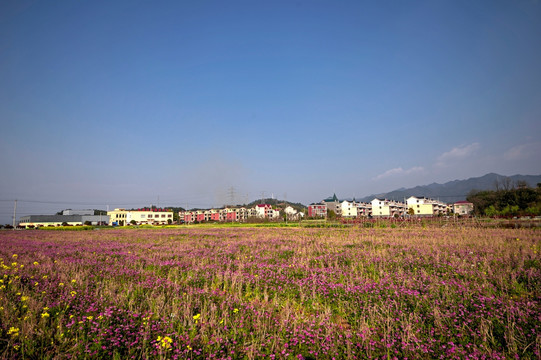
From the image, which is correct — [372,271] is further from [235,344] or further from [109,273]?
[109,273]

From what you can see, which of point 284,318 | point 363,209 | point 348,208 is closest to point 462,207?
point 363,209

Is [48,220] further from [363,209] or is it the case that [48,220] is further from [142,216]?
[363,209]

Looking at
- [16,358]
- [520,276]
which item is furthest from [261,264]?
[520,276]

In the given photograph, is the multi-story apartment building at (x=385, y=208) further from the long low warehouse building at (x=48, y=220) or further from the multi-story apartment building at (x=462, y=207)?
the long low warehouse building at (x=48, y=220)

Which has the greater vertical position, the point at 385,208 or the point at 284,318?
the point at 284,318

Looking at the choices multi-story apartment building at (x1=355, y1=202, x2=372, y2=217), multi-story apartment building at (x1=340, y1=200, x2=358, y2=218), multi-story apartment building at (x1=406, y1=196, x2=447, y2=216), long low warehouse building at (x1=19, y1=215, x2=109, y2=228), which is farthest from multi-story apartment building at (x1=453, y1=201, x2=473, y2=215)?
long low warehouse building at (x1=19, y1=215, x2=109, y2=228)

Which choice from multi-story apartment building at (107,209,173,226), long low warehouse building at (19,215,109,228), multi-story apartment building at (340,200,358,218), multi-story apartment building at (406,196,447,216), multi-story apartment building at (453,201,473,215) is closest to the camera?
long low warehouse building at (19,215,109,228)

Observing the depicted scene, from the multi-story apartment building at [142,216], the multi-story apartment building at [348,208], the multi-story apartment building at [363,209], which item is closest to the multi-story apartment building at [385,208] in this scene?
the multi-story apartment building at [363,209]

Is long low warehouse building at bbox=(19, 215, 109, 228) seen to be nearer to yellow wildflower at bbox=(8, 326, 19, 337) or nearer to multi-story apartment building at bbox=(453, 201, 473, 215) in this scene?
yellow wildflower at bbox=(8, 326, 19, 337)

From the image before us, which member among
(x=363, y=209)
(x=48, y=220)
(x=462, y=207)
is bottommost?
(x=462, y=207)

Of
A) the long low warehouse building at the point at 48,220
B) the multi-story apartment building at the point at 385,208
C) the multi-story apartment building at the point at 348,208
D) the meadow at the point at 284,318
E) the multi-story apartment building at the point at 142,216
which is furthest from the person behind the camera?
the multi-story apartment building at the point at 348,208

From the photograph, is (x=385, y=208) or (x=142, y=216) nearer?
(x=142, y=216)

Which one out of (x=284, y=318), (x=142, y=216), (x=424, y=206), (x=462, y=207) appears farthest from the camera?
(x=462, y=207)

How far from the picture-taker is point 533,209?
2176 inches
